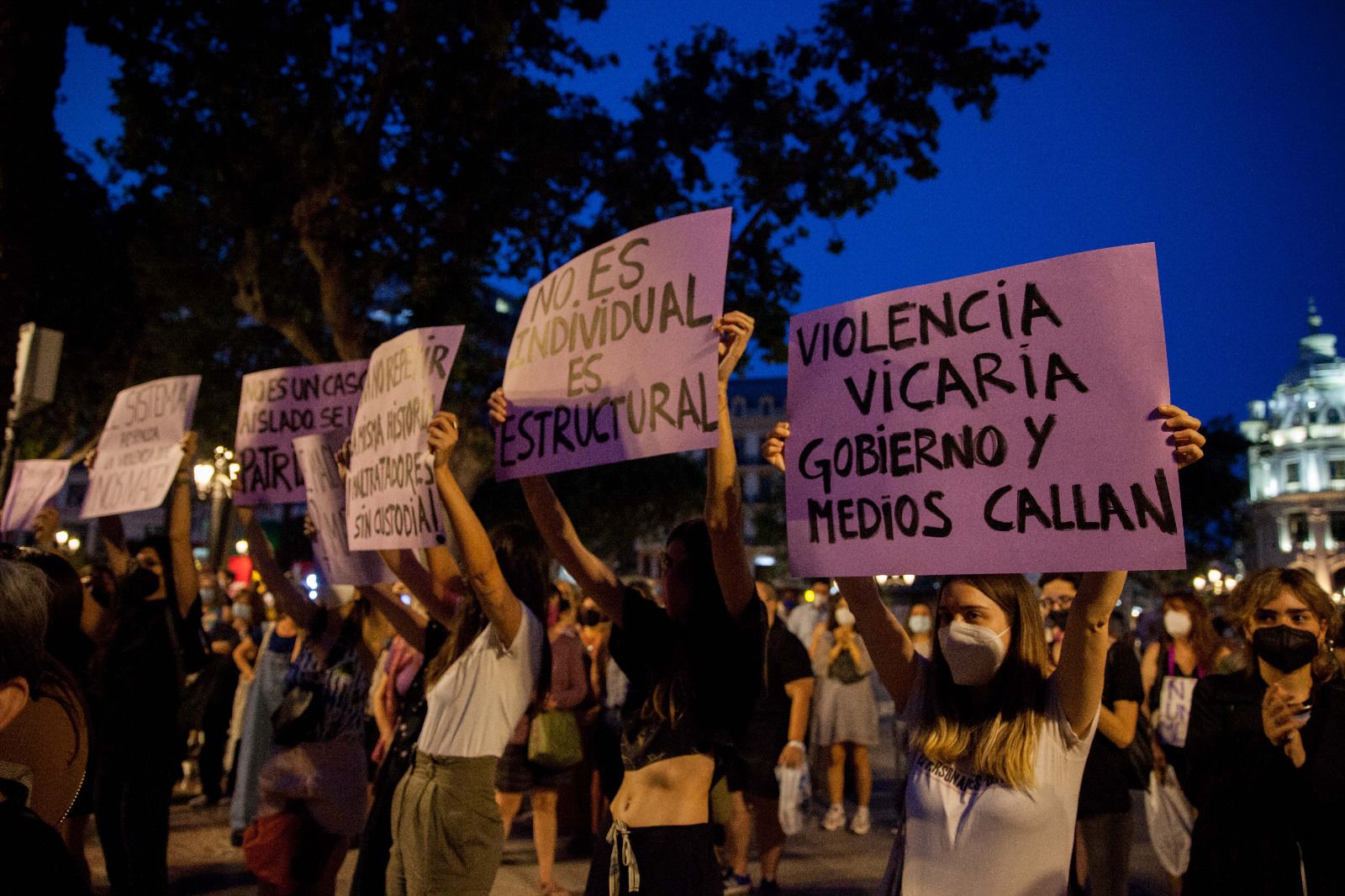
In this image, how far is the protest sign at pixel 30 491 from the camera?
299 inches

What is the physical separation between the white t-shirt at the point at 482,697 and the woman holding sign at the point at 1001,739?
1.57 m

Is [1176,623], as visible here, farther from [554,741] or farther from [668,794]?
[668,794]

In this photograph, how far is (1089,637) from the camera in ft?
7.82

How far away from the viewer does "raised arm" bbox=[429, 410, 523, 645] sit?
354 cm

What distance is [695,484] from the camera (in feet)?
134

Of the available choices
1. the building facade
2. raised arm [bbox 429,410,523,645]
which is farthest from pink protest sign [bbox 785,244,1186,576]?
the building facade

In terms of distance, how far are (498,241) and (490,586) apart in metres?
12.9

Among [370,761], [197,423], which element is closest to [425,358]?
[370,761]

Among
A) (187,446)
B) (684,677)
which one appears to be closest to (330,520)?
(187,446)

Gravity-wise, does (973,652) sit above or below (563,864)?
above

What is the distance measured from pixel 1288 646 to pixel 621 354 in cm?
250

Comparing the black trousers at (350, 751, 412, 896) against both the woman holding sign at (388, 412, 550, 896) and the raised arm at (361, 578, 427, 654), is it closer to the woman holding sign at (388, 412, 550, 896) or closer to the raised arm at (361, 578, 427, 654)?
the woman holding sign at (388, 412, 550, 896)

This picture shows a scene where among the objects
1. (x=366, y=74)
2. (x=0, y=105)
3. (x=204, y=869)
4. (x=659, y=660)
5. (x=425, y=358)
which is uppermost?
(x=366, y=74)

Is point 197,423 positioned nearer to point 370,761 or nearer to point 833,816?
point 370,761
